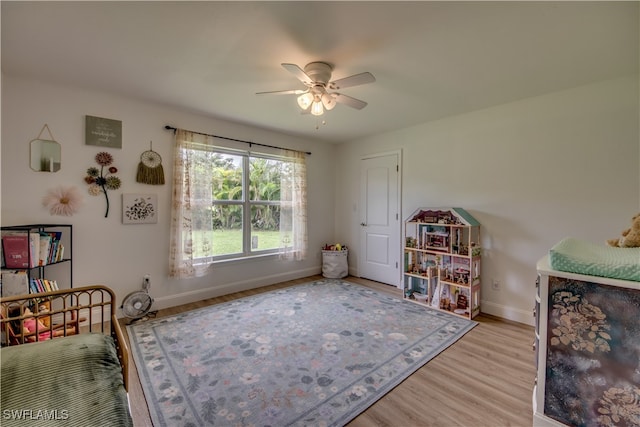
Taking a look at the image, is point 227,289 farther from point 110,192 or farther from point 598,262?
point 598,262

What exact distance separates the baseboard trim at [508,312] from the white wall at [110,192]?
3.13 m

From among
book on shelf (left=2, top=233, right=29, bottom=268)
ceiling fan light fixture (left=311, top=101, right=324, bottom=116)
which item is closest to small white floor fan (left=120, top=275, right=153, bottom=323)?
book on shelf (left=2, top=233, right=29, bottom=268)

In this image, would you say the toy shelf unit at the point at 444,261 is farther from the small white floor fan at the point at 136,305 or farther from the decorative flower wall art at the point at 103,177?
the decorative flower wall art at the point at 103,177

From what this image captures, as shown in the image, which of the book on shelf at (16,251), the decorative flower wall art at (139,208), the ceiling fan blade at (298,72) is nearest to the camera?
the ceiling fan blade at (298,72)

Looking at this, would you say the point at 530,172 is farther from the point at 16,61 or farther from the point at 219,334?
the point at 16,61

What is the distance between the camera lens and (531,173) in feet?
8.95

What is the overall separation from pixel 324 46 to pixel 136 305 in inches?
118

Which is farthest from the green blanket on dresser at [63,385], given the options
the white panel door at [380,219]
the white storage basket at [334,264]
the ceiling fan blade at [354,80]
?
the white panel door at [380,219]

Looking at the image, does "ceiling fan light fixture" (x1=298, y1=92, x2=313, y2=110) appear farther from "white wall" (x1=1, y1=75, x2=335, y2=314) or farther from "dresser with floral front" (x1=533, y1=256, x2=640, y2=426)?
"dresser with floral front" (x1=533, y1=256, x2=640, y2=426)

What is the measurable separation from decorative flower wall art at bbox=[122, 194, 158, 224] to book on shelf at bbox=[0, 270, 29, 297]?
917 mm

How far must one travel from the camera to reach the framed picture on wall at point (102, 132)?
2.59m

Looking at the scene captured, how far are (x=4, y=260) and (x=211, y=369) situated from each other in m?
1.86

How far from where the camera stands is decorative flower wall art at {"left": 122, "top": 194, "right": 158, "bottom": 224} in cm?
283

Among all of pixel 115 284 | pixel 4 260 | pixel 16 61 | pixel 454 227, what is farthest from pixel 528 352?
pixel 16 61
